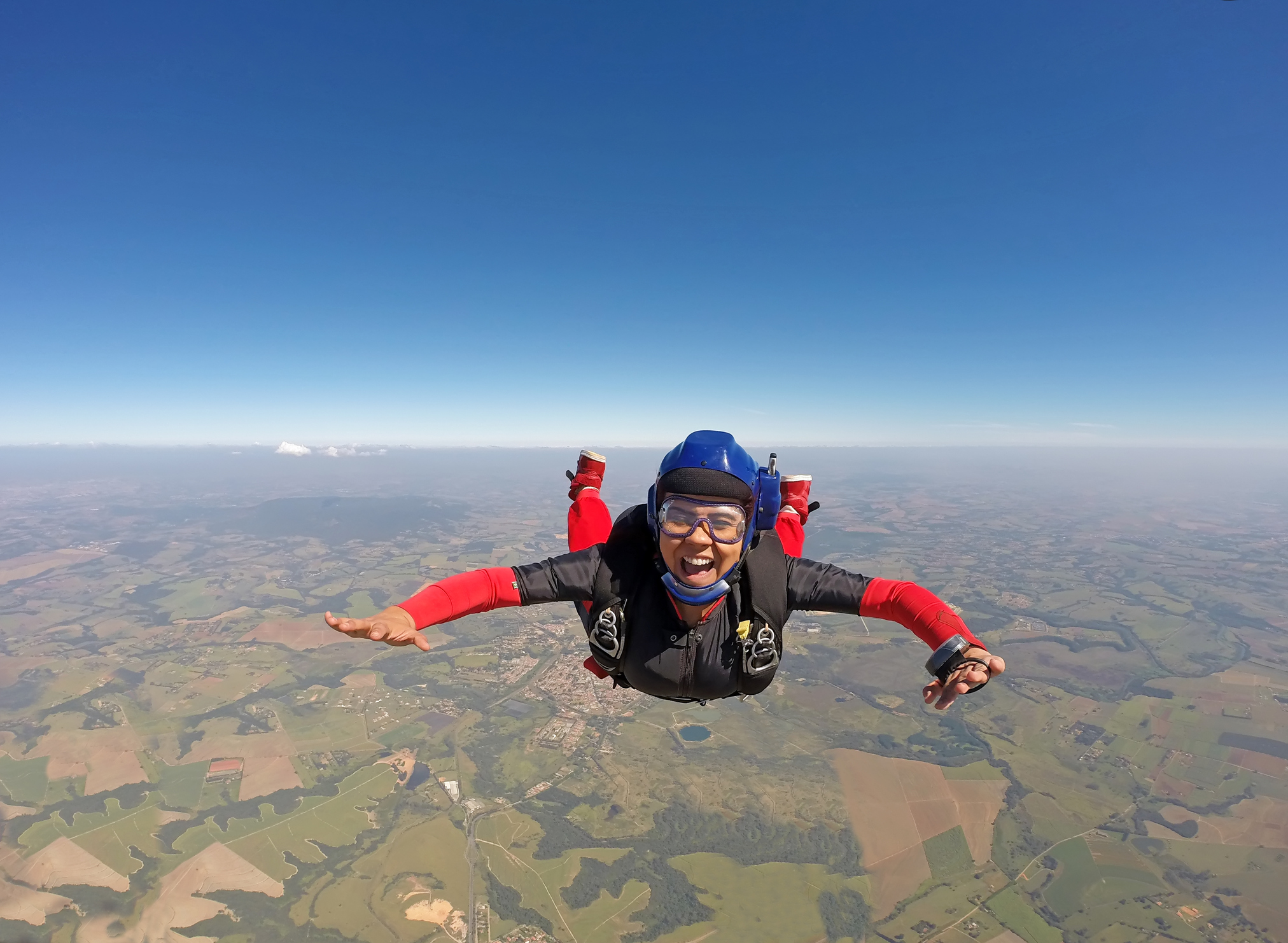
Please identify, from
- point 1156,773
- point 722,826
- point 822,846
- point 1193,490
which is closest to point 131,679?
point 722,826

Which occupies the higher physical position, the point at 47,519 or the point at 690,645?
the point at 690,645

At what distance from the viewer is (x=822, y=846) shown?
80.6ft

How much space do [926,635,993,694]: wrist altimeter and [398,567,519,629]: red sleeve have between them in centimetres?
274

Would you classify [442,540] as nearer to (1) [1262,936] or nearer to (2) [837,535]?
(2) [837,535]

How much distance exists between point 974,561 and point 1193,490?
189m

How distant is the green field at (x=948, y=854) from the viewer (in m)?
23.0

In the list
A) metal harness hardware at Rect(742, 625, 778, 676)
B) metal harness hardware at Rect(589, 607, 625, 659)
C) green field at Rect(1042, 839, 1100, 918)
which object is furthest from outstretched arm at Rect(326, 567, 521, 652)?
green field at Rect(1042, 839, 1100, 918)

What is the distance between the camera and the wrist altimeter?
2934 mm

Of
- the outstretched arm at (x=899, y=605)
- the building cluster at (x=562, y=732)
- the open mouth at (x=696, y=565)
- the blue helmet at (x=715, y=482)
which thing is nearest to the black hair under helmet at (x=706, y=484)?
the blue helmet at (x=715, y=482)

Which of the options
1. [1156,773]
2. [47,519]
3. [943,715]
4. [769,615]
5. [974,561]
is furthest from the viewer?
[47,519]

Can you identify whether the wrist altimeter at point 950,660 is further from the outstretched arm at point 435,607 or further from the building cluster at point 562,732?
the building cluster at point 562,732

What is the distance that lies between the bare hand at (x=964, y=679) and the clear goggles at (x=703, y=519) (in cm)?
148

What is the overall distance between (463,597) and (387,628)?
60 cm

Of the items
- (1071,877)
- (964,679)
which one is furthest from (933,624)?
(1071,877)
